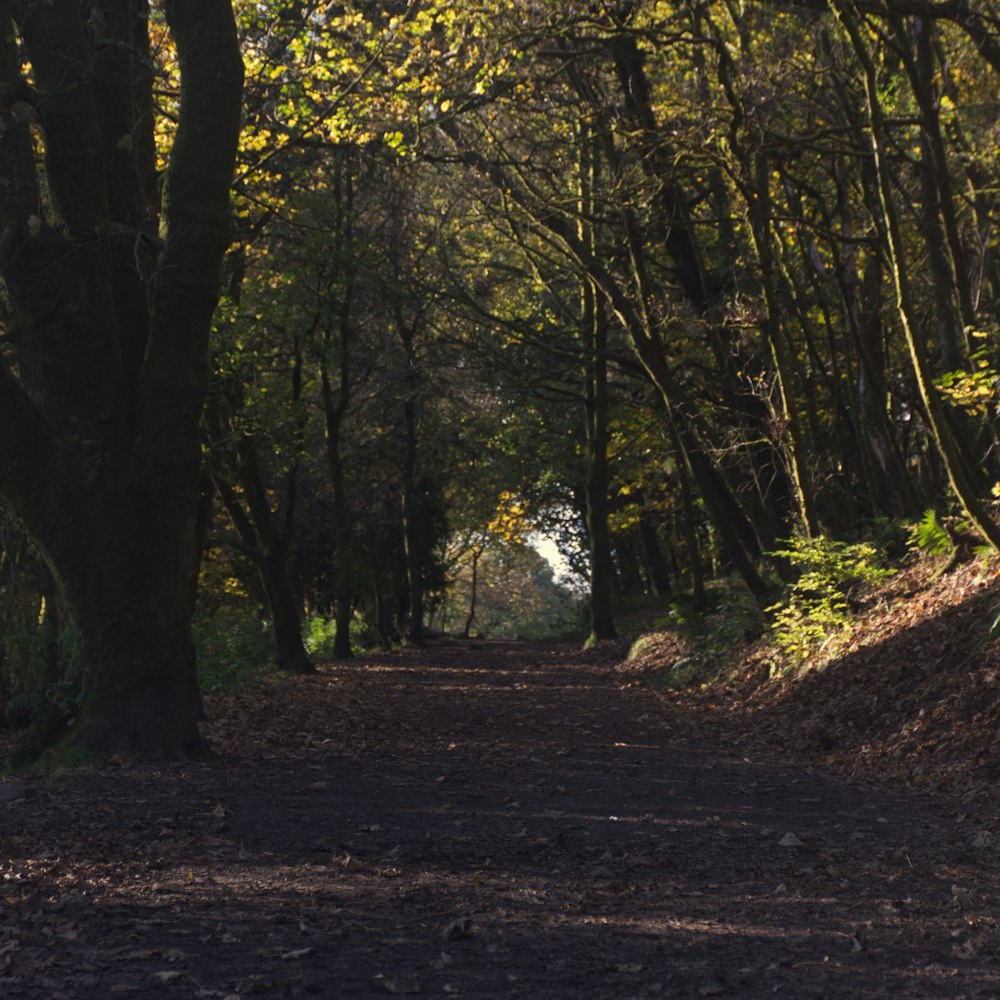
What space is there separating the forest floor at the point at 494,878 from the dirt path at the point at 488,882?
0.02 metres


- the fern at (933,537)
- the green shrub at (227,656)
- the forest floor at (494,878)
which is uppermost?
the fern at (933,537)

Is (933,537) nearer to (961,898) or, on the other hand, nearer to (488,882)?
(961,898)

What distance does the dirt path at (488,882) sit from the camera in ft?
14.4

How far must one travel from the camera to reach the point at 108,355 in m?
9.72

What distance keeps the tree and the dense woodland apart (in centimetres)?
3

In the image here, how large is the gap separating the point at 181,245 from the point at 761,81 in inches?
290

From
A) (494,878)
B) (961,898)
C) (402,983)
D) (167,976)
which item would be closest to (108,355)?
(494,878)

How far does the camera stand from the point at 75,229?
963cm

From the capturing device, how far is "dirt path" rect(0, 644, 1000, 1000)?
14.4ft

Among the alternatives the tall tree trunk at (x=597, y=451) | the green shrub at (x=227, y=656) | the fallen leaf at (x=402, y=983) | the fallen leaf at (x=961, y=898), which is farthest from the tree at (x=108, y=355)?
the tall tree trunk at (x=597, y=451)

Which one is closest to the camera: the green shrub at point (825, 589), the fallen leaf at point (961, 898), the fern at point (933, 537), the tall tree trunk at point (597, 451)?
the fallen leaf at point (961, 898)

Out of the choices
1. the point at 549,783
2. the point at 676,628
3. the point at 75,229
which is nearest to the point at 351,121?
the point at 75,229

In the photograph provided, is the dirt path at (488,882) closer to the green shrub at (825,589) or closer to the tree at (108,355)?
the tree at (108,355)

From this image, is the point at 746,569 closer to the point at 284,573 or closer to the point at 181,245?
the point at 284,573
